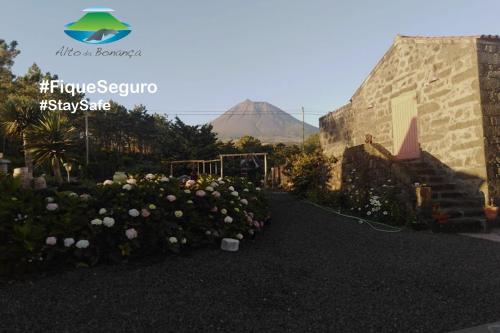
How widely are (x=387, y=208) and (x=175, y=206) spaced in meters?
4.94

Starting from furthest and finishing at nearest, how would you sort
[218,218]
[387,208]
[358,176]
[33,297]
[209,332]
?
[358,176] → [387,208] → [218,218] → [33,297] → [209,332]

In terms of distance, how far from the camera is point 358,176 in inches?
334

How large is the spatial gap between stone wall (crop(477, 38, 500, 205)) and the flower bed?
578 cm

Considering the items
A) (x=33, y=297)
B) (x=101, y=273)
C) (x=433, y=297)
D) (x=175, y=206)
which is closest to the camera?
(x=33, y=297)

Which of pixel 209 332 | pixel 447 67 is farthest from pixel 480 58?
pixel 209 332

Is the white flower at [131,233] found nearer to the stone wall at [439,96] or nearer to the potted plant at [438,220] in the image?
the potted plant at [438,220]

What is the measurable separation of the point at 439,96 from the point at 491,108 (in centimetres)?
126

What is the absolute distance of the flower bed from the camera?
11.6ft

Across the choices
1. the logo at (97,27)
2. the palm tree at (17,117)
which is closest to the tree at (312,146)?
the logo at (97,27)

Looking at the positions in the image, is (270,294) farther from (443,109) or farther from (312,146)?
(312,146)

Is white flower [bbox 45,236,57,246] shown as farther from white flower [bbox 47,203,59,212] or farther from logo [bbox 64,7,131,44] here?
logo [bbox 64,7,131,44]

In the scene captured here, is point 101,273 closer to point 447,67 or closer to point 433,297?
point 433,297

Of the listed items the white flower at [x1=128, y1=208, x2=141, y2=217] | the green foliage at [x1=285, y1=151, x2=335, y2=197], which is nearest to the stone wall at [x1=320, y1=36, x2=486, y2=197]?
the green foliage at [x1=285, y1=151, x2=335, y2=197]

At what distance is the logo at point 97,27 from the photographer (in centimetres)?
1030
